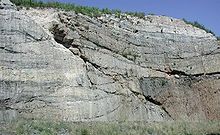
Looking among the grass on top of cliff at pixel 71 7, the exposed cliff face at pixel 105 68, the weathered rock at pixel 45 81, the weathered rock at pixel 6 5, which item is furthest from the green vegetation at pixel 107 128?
the grass on top of cliff at pixel 71 7

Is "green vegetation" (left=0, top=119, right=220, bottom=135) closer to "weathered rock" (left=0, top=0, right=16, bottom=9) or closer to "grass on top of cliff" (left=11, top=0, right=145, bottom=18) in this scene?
"weathered rock" (left=0, top=0, right=16, bottom=9)

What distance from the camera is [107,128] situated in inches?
768

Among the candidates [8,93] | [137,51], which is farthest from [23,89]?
[137,51]

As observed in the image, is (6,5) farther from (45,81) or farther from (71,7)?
(71,7)

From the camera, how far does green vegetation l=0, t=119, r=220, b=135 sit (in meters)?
17.8

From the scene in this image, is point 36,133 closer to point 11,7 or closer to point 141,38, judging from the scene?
Result: point 11,7

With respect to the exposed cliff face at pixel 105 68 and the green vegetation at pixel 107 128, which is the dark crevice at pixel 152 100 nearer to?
the exposed cliff face at pixel 105 68

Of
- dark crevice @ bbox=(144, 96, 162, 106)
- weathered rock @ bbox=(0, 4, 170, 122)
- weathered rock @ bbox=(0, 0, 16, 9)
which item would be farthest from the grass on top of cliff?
dark crevice @ bbox=(144, 96, 162, 106)

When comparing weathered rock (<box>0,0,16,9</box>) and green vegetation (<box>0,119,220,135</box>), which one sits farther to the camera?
weathered rock (<box>0,0,16,9</box>)

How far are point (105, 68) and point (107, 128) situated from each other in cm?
512

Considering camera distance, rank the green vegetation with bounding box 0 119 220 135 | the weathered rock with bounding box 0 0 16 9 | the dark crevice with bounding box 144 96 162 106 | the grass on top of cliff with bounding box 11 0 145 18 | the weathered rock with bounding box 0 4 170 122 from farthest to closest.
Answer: the dark crevice with bounding box 144 96 162 106 < the grass on top of cliff with bounding box 11 0 145 18 < the weathered rock with bounding box 0 0 16 9 < the weathered rock with bounding box 0 4 170 122 < the green vegetation with bounding box 0 119 220 135

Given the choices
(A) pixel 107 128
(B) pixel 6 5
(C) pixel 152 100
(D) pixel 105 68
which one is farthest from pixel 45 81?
(C) pixel 152 100

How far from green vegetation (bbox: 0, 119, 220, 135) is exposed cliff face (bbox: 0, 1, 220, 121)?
1.51 meters

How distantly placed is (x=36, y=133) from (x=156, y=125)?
6363mm
